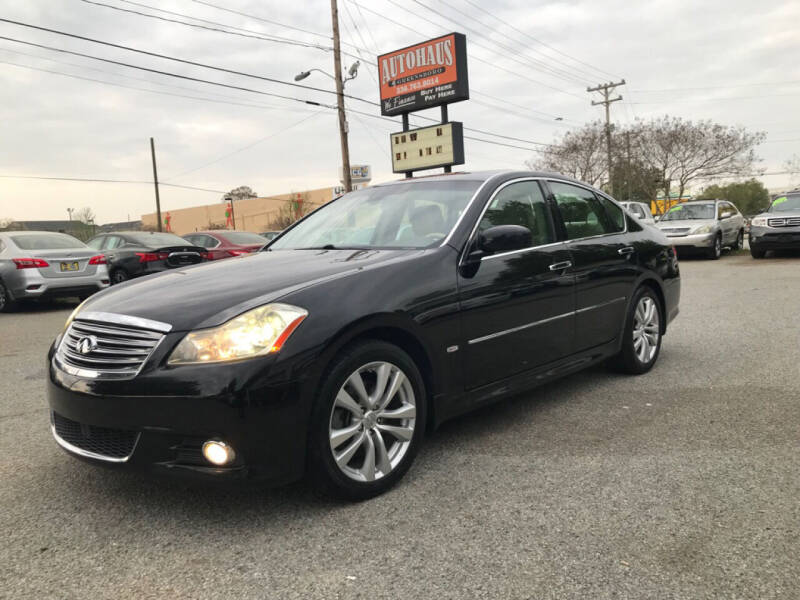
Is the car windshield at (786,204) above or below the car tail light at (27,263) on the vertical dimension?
above

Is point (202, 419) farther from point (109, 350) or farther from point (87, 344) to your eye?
point (87, 344)

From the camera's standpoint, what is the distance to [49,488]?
127 inches

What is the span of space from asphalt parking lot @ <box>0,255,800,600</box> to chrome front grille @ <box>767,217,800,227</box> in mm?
12974

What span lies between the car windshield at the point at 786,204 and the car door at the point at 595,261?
43.6ft

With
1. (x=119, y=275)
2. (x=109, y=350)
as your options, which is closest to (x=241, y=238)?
(x=119, y=275)

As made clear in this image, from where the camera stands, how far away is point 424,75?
26.2 m

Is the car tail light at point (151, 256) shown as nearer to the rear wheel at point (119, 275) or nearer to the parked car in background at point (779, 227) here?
the rear wheel at point (119, 275)

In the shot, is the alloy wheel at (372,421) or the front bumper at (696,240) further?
the front bumper at (696,240)

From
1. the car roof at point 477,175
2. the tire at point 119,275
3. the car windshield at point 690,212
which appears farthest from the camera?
the car windshield at point 690,212

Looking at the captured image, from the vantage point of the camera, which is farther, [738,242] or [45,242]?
[738,242]

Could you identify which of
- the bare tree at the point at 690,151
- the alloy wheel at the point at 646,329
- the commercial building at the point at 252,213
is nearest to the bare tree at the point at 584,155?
the bare tree at the point at 690,151

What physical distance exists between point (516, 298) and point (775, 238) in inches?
573

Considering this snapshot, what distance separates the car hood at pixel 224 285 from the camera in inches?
110

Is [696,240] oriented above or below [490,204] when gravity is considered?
below
